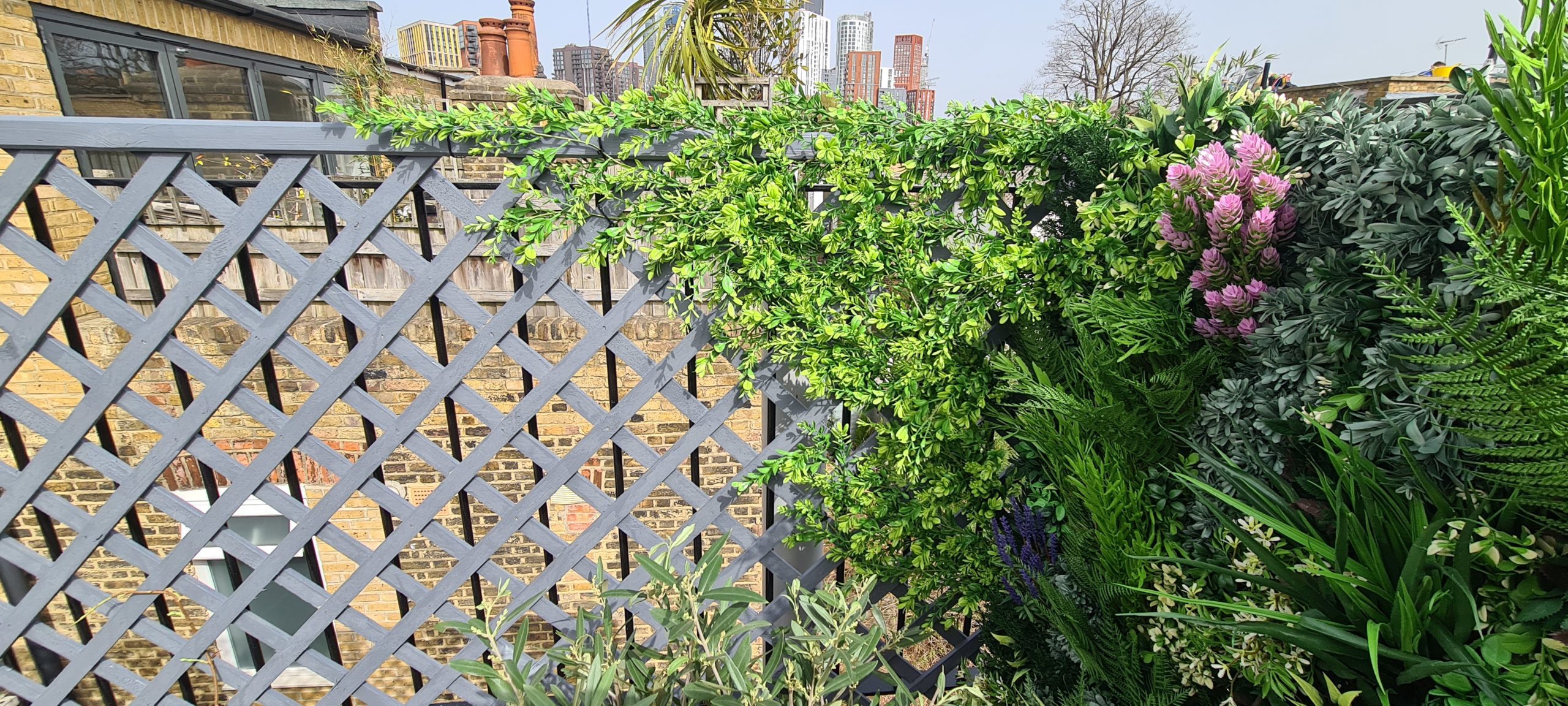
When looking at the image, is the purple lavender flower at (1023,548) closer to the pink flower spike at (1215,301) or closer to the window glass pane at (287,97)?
the pink flower spike at (1215,301)

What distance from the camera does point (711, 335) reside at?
165cm

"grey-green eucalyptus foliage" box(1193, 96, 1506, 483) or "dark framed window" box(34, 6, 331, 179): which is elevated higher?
"dark framed window" box(34, 6, 331, 179)

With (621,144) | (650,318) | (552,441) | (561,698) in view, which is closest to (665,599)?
(561,698)

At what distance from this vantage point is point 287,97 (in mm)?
Answer: 7168

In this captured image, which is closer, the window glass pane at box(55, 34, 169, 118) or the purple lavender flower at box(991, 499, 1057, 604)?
the purple lavender flower at box(991, 499, 1057, 604)

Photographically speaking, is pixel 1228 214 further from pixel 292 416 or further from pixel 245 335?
pixel 245 335

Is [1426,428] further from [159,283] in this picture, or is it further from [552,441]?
[552,441]

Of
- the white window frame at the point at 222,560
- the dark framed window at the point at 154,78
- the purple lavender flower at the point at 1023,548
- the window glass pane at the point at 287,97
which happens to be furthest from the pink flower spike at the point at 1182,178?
the window glass pane at the point at 287,97

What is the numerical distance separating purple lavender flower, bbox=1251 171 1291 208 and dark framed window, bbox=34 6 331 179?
4.61 m

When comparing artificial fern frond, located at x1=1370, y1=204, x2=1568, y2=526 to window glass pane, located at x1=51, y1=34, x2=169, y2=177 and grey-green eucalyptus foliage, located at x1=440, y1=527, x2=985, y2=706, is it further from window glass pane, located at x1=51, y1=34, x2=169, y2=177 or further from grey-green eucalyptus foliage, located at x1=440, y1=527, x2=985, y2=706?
window glass pane, located at x1=51, y1=34, x2=169, y2=177

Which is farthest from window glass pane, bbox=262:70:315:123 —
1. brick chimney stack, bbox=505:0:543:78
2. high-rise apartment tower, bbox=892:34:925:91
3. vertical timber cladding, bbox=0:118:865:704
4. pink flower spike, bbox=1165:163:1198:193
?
high-rise apartment tower, bbox=892:34:925:91

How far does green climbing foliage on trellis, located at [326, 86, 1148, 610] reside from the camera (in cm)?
148

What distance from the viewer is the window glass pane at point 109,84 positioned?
429 centimetres

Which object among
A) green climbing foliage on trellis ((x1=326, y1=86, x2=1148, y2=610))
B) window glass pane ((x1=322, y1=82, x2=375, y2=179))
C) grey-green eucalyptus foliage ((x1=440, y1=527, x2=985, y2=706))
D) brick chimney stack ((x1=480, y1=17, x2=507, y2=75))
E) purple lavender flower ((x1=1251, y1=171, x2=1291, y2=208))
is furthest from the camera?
brick chimney stack ((x1=480, y1=17, x2=507, y2=75))
